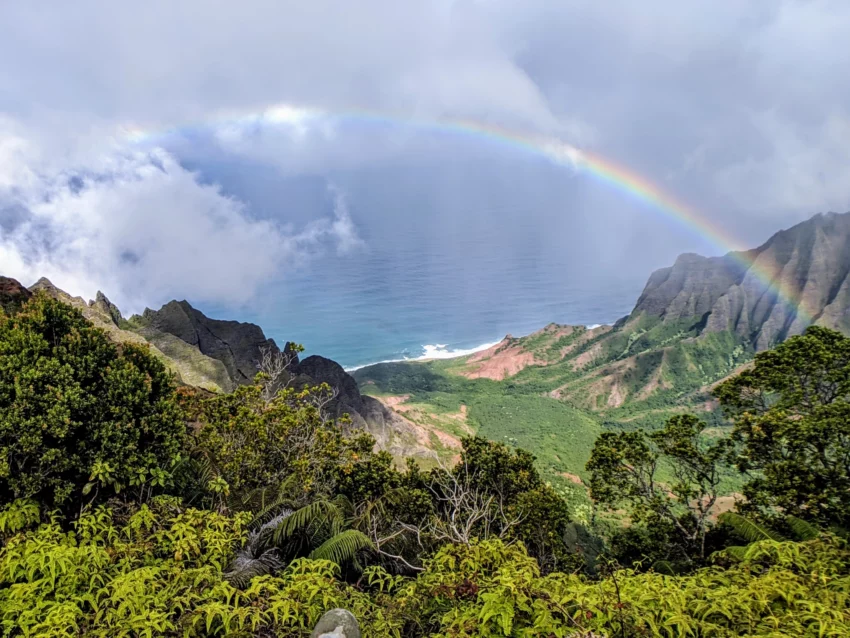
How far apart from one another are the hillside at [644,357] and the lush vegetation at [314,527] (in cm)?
5302

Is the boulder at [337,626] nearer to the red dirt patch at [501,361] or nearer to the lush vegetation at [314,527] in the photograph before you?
the lush vegetation at [314,527]

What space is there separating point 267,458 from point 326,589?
6.99m

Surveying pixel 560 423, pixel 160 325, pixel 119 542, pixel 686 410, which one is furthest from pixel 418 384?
pixel 119 542

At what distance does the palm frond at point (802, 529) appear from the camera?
28.3 ft

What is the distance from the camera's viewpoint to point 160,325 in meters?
41.7

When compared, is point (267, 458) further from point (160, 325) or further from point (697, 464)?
point (160, 325)

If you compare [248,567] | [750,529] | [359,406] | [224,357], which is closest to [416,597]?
[248,567]

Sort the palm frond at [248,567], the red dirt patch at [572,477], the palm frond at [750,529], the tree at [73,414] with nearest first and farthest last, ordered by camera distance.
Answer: the palm frond at [248,567]
the tree at [73,414]
the palm frond at [750,529]
the red dirt patch at [572,477]

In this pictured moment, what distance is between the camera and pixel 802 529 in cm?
888

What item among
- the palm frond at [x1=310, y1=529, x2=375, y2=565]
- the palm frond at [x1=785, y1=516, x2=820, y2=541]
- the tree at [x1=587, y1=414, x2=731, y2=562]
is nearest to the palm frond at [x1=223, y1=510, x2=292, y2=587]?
the palm frond at [x1=310, y1=529, x2=375, y2=565]

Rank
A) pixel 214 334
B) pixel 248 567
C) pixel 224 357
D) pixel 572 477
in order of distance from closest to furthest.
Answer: pixel 248 567 < pixel 224 357 < pixel 214 334 < pixel 572 477

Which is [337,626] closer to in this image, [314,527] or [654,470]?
[314,527]

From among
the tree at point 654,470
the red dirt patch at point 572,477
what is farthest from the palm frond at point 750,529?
the red dirt patch at point 572,477

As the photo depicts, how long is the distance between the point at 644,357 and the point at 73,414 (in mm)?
118791
